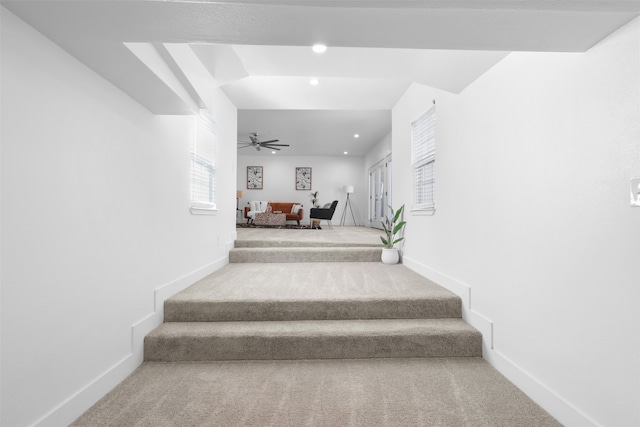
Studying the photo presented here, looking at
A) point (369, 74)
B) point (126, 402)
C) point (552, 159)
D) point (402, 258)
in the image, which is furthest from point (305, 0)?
point (402, 258)

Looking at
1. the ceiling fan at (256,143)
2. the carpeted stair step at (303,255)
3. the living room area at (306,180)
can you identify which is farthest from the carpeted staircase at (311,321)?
the living room area at (306,180)

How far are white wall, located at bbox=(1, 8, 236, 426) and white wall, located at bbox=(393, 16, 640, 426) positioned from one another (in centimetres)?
231

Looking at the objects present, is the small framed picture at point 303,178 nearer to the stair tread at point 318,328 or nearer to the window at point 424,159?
the window at point 424,159

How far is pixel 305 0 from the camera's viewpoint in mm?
1022

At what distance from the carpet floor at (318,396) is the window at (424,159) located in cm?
165

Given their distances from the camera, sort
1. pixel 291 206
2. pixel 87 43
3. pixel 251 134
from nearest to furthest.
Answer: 1. pixel 87 43
2. pixel 251 134
3. pixel 291 206

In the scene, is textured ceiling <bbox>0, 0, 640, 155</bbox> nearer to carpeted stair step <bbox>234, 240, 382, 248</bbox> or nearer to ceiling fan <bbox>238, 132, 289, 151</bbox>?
carpeted stair step <bbox>234, 240, 382, 248</bbox>

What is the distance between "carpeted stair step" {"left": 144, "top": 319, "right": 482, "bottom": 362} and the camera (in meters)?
2.03

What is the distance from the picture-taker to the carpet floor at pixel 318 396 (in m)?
1.44

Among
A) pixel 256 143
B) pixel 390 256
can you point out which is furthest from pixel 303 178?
pixel 390 256

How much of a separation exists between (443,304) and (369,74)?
1972 mm

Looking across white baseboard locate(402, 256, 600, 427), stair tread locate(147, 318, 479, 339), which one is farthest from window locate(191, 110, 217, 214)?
white baseboard locate(402, 256, 600, 427)

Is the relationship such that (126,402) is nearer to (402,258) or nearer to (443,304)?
(443,304)

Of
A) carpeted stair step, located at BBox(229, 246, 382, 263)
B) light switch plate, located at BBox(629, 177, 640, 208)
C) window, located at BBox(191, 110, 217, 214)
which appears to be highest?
window, located at BBox(191, 110, 217, 214)
